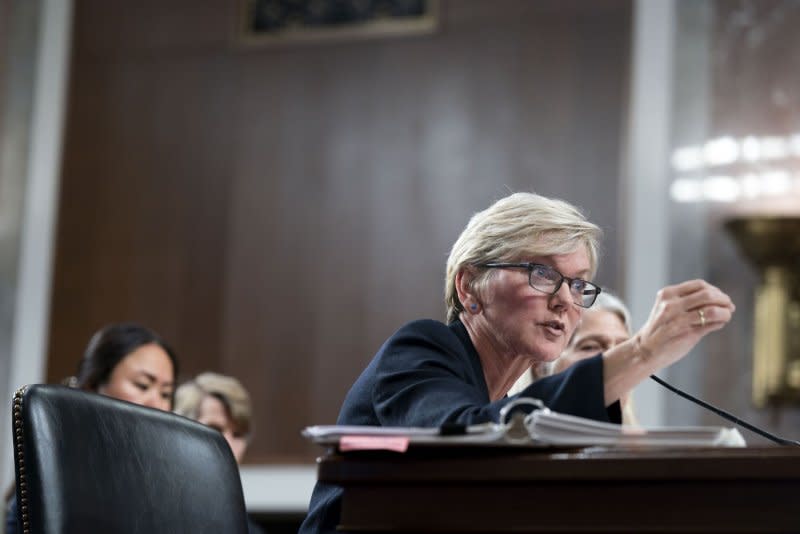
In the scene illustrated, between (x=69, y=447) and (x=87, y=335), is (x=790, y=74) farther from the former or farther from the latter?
(x=69, y=447)

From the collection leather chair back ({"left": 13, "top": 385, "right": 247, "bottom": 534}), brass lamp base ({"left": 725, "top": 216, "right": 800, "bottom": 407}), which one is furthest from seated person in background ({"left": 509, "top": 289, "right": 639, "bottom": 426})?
brass lamp base ({"left": 725, "top": 216, "right": 800, "bottom": 407})

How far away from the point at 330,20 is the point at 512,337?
21.4 ft

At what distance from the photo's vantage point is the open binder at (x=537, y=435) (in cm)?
179

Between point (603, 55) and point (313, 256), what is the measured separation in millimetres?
2180

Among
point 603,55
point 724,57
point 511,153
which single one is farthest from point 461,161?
point 724,57

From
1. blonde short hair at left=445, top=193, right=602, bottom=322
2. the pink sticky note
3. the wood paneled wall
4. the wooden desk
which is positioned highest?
the wood paneled wall

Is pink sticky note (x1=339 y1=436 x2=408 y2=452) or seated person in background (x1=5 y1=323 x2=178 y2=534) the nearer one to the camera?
pink sticky note (x1=339 y1=436 x2=408 y2=452)

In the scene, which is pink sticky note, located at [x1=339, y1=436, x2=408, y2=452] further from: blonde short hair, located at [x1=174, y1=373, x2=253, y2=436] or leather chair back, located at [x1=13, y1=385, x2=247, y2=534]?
blonde short hair, located at [x1=174, y1=373, x2=253, y2=436]

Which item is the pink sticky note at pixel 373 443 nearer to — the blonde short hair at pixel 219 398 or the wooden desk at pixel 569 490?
the wooden desk at pixel 569 490

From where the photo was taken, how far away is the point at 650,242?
25.4ft

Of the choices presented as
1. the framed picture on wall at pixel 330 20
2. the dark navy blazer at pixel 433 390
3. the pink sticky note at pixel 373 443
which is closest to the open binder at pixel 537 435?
the pink sticky note at pixel 373 443

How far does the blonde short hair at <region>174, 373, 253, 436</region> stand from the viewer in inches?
210

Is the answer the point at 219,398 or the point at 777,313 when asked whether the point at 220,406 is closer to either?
the point at 219,398

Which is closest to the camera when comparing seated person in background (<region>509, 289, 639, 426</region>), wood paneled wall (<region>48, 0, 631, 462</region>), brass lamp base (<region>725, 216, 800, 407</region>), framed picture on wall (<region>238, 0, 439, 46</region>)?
seated person in background (<region>509, 289, 639, 426</region>)
